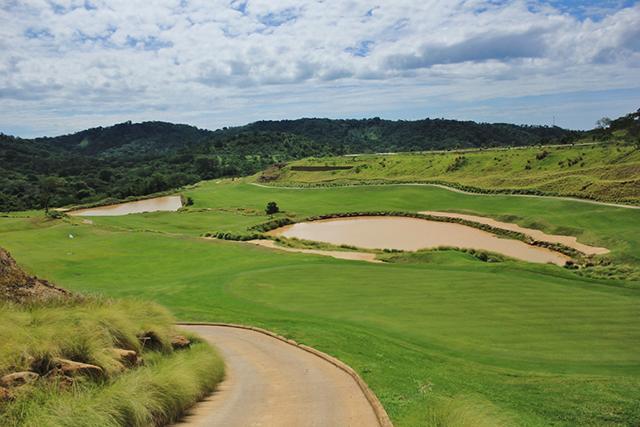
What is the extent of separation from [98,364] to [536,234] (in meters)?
49.9

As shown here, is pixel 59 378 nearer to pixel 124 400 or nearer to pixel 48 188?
pixel 124 400

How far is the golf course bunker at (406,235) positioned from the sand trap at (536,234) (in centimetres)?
213

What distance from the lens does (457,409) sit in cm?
878

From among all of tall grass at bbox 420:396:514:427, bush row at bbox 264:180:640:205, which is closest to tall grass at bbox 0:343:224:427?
tall grass at bbox 420:396:514:427

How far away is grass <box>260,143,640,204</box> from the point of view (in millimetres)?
62844

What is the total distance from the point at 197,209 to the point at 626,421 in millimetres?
76031

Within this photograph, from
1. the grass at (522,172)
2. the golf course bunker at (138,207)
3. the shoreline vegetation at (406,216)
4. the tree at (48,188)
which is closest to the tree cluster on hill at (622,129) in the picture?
the grass at (522,172)

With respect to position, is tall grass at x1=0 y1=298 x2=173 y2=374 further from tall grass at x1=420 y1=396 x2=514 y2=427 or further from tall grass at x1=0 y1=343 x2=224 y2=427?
tall grass at x1=420 y1=396 x2=514 y2=427

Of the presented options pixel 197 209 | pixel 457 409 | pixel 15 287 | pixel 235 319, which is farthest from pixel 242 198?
pixel 457 409

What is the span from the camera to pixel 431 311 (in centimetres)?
2134

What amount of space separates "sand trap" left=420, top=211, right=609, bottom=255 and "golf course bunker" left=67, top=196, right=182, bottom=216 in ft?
179

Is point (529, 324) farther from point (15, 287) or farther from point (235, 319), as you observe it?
point (15, 287)

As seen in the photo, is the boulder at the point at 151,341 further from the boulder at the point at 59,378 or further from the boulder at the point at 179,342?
the boulder at the point at 59,378

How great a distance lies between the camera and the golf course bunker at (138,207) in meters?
101
